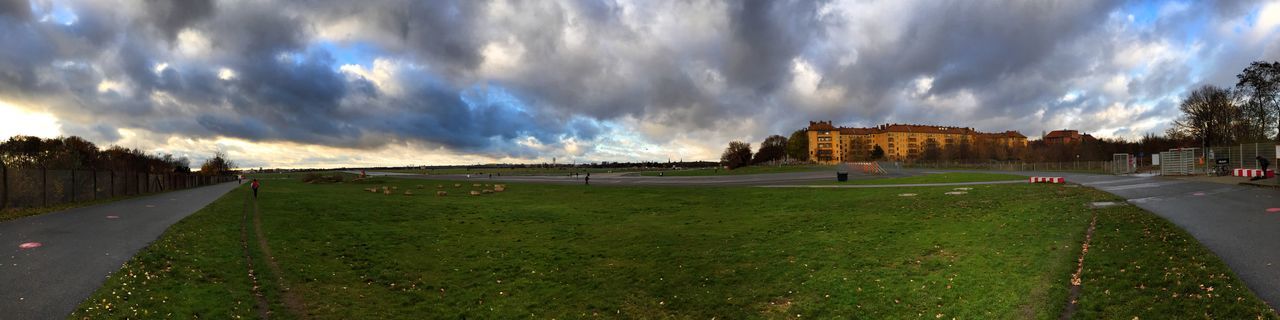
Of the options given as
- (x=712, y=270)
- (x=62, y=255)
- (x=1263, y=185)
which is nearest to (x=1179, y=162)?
(x=1263, y=185)

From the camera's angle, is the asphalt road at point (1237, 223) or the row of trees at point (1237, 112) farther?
the row of trees at point (1237, 112)

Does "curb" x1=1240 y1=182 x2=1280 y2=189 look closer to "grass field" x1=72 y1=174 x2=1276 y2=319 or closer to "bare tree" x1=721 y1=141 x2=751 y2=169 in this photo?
"grass field" x1=72 y1=174 x2=1276 y2=319

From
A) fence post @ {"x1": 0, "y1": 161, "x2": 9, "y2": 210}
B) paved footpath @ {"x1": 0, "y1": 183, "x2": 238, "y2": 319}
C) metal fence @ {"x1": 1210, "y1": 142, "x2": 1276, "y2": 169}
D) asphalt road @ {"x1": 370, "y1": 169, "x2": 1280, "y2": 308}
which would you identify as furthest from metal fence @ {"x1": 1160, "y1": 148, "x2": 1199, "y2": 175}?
fence post @ {"x1": 0, "y1": 161, "x2": 9, "y2": 210}

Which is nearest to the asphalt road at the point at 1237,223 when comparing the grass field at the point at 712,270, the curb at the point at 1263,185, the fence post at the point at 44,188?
the grass field at the point at 712,270

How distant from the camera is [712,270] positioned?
14328 millimetres

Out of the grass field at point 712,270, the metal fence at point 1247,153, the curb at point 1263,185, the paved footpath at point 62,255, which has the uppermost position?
the metal fence at point 1247,153

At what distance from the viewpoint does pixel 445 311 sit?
11.3 metres

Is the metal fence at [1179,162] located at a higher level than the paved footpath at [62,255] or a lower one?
higher

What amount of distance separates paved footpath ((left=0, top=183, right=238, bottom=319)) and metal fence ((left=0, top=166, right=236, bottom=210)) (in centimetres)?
547

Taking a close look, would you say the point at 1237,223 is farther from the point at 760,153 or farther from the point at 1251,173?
the point at 760,153

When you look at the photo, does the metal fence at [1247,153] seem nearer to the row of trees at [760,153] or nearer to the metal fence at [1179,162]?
the metal fence at [1179,162]

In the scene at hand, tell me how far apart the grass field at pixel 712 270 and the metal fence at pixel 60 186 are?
1246 cm

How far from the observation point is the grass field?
10125 mm

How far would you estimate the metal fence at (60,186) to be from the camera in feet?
88.8
